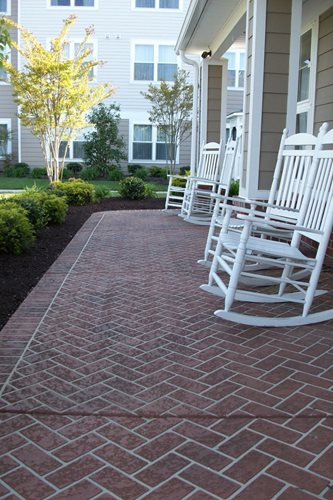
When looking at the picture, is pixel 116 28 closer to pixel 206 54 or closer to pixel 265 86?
pixel 206 54

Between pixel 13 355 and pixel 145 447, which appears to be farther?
pixel 13 355

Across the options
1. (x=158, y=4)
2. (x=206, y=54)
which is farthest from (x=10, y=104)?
(x=206, y=54)

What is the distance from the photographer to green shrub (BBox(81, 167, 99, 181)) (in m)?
17.2

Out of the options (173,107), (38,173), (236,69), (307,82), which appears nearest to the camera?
(307,82)

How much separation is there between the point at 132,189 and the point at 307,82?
4.49 m

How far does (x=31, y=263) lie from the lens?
5.02 metres

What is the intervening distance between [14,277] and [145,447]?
9.24 feet

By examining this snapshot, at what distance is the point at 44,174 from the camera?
17875 millimetres

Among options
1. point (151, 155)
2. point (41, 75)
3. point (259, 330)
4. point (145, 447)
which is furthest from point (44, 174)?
point (145, 447)

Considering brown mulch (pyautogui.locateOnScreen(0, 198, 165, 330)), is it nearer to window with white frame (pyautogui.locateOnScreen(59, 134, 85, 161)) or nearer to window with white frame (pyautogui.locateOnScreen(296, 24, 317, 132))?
window with white frame (pyautogui.locateOnScreen(296, 24, 317, 132))

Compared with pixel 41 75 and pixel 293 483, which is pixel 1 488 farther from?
pixel 41 75

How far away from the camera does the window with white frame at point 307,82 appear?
6.73m

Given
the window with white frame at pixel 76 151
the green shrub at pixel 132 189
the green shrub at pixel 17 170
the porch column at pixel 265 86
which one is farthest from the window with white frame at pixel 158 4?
the porch column at pixel 265 86

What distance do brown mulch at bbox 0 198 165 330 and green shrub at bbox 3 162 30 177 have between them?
10051 mm
